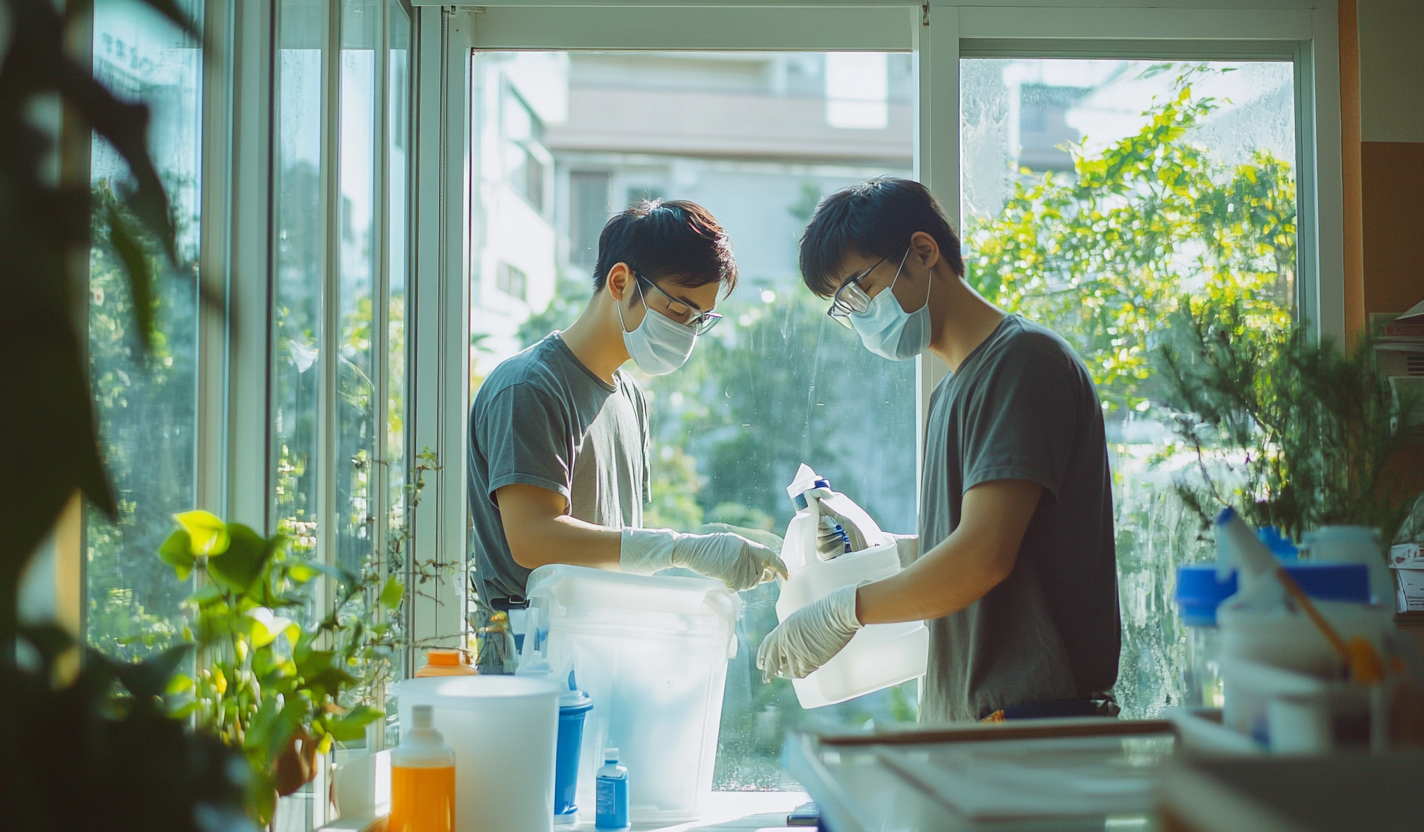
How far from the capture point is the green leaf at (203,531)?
935 millimetres

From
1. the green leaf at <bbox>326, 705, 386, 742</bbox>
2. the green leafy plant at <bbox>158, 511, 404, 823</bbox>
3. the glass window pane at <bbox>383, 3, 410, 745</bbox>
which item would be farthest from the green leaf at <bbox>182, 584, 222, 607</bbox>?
the glass window pane at <bbox>383, 3, 410, 745</bbox>

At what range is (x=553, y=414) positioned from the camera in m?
1.65

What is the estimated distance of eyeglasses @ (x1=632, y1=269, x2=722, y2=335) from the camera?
5.79 ft

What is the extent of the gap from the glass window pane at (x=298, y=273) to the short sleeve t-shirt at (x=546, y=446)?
304 millimetres

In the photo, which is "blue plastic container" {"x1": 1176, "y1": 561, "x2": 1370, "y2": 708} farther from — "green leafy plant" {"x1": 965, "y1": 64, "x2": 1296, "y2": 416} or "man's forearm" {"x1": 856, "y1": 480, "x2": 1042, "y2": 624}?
"green leafy plant" {"x1": 965, "y1": 64, "x2": 1296, "y2": 416}

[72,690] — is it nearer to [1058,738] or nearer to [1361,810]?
[1361,810]

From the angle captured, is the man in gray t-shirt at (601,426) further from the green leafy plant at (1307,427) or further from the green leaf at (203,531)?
the green leafy plant at (1307,427)

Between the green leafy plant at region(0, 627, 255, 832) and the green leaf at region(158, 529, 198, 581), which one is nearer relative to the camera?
the green leafy plant at region(0, 627, 255, 832)

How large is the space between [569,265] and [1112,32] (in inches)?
217

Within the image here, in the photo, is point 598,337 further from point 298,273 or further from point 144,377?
point 144,377

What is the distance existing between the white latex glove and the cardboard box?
1070mm

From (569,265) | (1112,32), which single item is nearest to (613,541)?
(1112,32)

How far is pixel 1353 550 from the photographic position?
84cm

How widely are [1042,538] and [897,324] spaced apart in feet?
1.36
